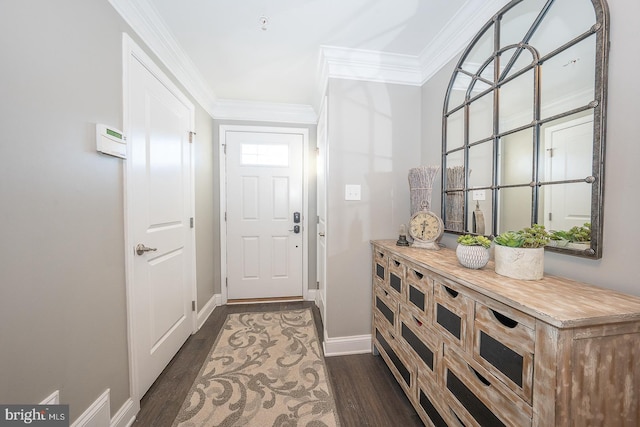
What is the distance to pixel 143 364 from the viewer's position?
1438 mm

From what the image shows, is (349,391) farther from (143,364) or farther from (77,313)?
(77,313)

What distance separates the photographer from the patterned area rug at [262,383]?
130 cm

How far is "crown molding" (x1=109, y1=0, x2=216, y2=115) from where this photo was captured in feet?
4.30

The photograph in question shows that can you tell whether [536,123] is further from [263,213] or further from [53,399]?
[263,213]

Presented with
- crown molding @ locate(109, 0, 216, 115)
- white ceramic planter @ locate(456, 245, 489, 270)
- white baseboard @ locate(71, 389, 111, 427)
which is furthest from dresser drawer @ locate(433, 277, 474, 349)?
crown molding @ locate(109, 0, 216, 115)

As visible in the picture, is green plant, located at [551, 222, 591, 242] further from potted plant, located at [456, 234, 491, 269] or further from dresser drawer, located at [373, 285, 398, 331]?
dresser drawer, located at [373, 285, 398, 331]

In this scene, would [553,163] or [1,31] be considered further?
[553,163]

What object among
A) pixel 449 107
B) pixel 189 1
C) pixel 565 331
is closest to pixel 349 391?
pixel 565 331

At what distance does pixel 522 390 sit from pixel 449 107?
1643 mm

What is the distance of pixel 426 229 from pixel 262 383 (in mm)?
1522

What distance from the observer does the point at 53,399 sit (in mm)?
885

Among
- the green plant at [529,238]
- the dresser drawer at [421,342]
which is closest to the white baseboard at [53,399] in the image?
the dresser drawer at [421,342]

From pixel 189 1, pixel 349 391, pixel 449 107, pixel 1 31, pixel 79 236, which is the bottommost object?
pixel 349 391

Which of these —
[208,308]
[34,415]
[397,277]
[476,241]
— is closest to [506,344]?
[476,241]
